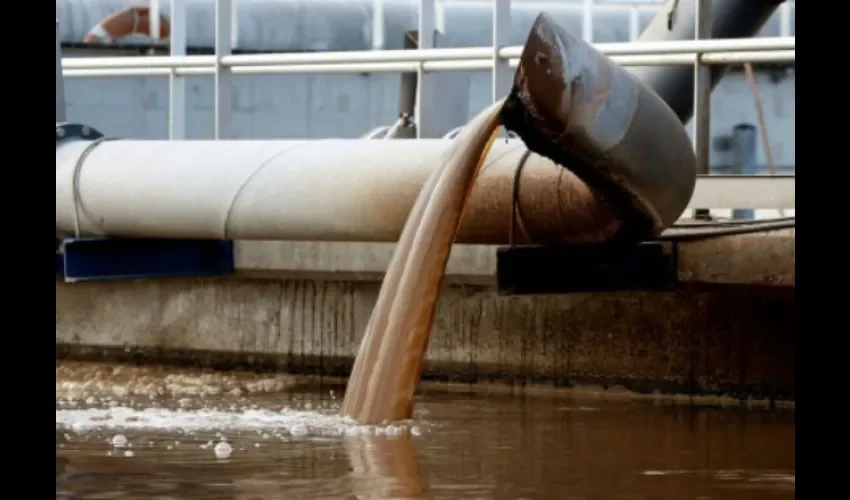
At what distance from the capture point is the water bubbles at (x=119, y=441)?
7.51 meters

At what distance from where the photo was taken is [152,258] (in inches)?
437

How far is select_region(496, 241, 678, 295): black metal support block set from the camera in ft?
30.2

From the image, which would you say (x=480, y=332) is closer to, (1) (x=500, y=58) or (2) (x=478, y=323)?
(2) (x=478, y=323)

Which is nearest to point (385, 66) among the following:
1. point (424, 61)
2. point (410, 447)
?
point (424, 61)

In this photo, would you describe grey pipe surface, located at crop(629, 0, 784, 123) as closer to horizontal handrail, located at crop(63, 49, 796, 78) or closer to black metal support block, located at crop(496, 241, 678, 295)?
horizontal handrail, located at crop(63, 49, 796, 78)

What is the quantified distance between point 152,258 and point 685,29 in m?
3.59

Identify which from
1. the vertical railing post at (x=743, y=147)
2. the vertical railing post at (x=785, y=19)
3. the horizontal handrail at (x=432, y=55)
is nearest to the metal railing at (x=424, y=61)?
the horizontal handrail at (x=432, y=55)

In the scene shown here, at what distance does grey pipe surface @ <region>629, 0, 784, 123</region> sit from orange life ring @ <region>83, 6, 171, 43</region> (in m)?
10.9

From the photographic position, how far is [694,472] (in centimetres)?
694

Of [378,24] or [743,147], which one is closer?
[743,147]

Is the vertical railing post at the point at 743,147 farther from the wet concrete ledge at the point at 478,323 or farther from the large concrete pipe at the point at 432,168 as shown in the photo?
the large concrete pipe at the point at 432,168

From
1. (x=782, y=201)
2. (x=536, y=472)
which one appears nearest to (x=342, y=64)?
(x=782, y=201)

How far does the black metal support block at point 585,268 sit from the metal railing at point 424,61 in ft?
3.54

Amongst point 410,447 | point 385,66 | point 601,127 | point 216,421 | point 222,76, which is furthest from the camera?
point 222,76
